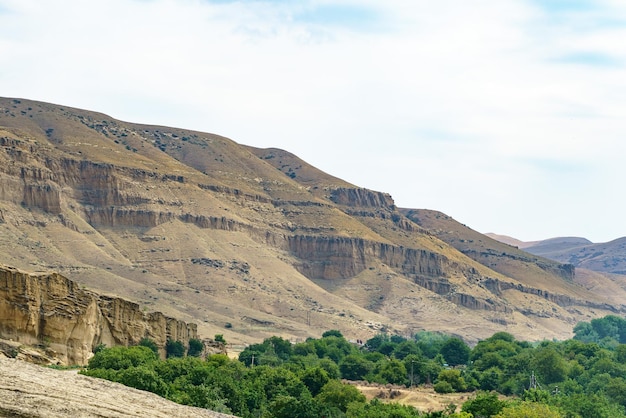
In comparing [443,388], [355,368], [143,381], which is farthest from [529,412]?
[355,368]

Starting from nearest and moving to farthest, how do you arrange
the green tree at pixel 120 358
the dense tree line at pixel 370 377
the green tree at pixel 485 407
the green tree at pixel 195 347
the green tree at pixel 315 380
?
the green tree at pixel 120 358, the dense tree line at pixel 370 377, the green tree at pixel 485 407, the green tree at pixel 315 380, the green tree at pixel 195 347

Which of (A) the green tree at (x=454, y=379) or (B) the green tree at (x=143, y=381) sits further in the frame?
(A) the green tree at (x=454, y=379)

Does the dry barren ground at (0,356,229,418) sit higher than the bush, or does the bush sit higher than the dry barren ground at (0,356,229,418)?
the dry barren ground at (0,356,229,418)

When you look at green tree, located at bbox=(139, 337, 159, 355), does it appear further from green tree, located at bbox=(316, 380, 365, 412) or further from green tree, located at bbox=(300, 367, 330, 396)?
green tree, located at bbox=(316, 380, 365, 412)

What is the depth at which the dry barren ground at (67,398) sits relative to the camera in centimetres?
2605

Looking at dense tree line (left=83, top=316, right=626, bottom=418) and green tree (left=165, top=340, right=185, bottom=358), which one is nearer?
dense tree line (left=83, top=316, right=626, bottom=418)

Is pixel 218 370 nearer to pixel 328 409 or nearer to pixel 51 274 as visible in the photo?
pixel 328 409

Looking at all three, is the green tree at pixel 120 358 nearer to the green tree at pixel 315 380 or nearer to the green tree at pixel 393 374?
the green tree at pixel 315 380

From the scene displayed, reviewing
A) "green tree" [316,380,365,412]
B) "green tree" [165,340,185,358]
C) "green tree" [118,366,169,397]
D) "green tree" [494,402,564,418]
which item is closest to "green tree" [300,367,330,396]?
"green tree" [316,380,365,412]

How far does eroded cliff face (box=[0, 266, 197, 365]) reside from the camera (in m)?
59.1

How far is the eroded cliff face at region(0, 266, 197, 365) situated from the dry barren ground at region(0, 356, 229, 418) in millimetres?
28831

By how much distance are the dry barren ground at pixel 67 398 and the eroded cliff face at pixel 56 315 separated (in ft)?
94.6

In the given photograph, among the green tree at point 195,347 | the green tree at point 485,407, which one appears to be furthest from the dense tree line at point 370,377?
the green tree at point 195,347

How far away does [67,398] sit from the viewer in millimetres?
27031
